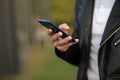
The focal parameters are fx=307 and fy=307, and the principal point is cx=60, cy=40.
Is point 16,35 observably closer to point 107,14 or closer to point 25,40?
point 25,40

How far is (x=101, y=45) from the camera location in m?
0.98

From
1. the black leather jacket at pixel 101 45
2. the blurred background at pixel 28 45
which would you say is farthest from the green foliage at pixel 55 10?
the black leather jacket at pixel 101 45

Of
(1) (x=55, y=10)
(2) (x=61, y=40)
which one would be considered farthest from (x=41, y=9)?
(2) (x=61, y=40)

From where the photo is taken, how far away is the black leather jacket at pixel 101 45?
3.14ft

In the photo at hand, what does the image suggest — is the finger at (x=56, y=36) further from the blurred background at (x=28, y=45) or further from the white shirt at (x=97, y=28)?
the blurred background at (x=28, y=45)

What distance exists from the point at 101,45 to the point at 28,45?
1.77 meters

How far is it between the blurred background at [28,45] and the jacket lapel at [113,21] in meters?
1.55

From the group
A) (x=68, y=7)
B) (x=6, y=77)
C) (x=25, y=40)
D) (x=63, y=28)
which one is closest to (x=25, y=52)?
(x=25, y=40)

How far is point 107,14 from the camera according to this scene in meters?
1.02

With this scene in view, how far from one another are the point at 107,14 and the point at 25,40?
1.75 meters

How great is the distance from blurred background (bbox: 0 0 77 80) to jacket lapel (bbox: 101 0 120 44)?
1553 mm

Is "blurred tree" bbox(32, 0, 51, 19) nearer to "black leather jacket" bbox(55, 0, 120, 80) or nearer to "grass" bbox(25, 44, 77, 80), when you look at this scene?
"grass" bbox(25, 44, 77, 80)

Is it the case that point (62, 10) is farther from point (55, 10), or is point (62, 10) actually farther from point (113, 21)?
point (113, 21)

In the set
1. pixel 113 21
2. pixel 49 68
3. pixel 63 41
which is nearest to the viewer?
pixel 113 21
